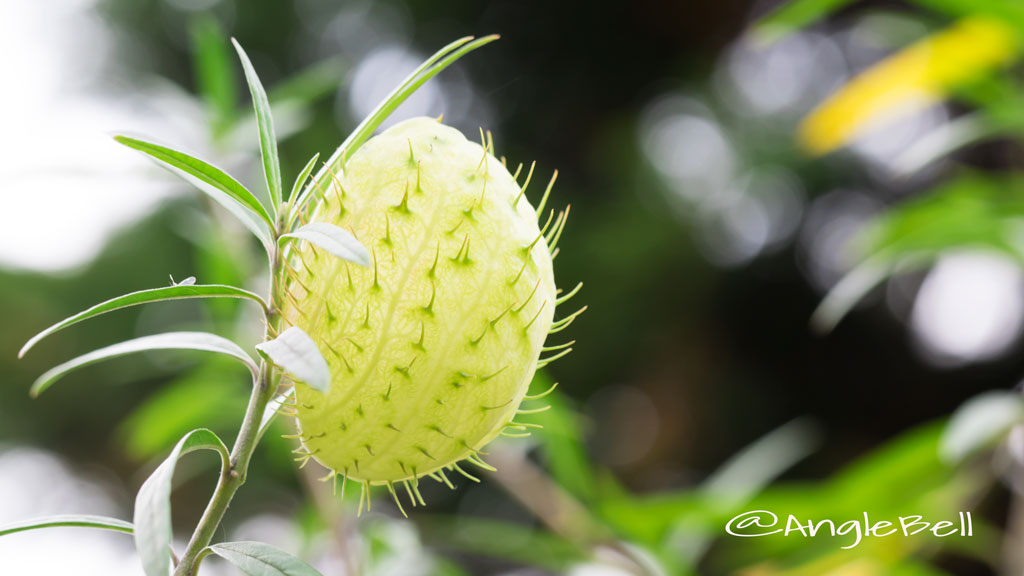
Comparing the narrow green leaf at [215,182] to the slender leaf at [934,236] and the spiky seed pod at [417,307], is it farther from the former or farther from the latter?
the slender leaf at [934,236]

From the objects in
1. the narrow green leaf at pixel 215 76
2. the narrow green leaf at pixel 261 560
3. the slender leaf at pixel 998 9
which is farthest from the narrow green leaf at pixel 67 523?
the slender leaf at pixel 998 9

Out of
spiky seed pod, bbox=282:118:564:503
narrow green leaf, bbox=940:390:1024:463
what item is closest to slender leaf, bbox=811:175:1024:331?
narrow green leaf, bbox=940:390:1024:463

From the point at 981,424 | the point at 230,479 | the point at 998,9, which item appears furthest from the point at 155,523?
the point at 998,9

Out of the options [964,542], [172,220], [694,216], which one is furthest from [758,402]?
[172,220]

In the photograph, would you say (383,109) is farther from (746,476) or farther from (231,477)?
(746,476)

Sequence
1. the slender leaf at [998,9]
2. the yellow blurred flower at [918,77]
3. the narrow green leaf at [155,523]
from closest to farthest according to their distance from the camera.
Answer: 1. the narrow green leaf at [155,523]
2. the slender leaf at [998,9]
3. the yellow blurred flower at [918,77]

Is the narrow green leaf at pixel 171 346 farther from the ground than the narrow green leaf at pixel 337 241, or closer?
closer

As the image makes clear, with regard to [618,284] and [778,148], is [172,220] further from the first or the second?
[778,148]

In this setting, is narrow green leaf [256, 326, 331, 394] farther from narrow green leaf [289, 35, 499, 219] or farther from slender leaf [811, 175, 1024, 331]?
slender leaf [811, 175, 1024, 331]
